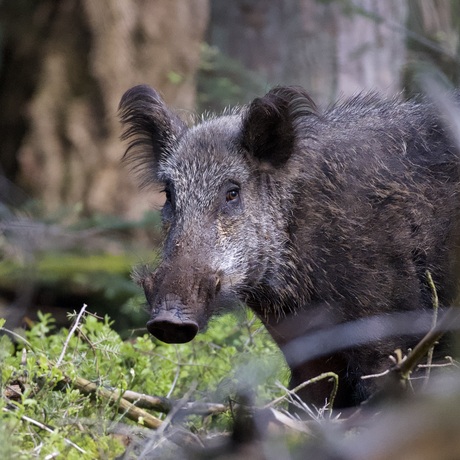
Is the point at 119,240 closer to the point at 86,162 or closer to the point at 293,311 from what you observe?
the point at 86,162

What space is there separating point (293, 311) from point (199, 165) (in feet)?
3.79

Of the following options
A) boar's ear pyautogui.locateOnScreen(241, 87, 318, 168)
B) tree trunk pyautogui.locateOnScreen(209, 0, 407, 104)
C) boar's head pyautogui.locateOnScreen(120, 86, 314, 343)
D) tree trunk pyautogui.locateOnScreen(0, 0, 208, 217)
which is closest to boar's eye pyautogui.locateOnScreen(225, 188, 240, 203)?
boar's head pyautogui.locateOnScreen(120, 86, 314, 343)

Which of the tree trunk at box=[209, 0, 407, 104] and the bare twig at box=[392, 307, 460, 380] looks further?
the tree trunk at box=[209, 0, 407, 104]

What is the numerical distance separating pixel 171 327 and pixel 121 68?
26.8 ft

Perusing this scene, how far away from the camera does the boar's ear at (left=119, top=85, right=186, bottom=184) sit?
6.73 meters

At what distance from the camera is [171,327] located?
5047mm

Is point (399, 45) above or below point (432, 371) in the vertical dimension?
above

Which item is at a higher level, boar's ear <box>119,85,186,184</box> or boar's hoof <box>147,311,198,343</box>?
boar's ear <box>119,85,186,184</box>

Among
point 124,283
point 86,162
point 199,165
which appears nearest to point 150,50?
point 86,162

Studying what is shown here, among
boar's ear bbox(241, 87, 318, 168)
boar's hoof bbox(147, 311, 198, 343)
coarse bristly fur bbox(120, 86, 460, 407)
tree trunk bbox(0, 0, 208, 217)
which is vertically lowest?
boar's hoof bbox(147, 311, 198, 343)

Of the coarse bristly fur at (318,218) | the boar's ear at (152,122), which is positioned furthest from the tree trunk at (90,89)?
the coarse bristly fur at (318,218)

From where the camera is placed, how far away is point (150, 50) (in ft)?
42.3

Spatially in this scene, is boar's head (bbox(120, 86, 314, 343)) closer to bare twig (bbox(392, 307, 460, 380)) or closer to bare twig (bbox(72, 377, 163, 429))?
bare twig (bbox(72, 377, 163, 429))

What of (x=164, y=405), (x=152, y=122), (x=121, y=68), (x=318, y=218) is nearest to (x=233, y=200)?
(x=318, y=218)
